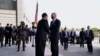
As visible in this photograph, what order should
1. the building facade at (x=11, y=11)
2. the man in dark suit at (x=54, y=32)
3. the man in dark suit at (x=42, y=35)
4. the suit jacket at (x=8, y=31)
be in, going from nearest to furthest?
1. the man in dark suit at (x=42, y=35)
2. the man in dark suit at (x=54, y=32)
3. the suit jacket at (x=8, y=31)
4. the building facade at (x=11, y=11)

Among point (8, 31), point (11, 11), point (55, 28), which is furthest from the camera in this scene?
point (11, 11)

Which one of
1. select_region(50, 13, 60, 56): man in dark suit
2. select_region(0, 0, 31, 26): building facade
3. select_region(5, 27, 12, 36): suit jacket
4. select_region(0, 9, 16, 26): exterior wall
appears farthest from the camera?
select_region(0, 0, 31, 26): building facade

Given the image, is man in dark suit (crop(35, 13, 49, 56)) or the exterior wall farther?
the exterior wall

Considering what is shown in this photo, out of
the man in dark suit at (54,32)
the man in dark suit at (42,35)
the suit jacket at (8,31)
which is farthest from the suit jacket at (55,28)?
the suit jacket at (8,31)

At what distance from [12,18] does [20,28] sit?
23517 millimetres

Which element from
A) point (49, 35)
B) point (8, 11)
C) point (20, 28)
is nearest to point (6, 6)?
point (8, 11)

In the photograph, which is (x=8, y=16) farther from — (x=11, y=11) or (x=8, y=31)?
(x=8, y=31)

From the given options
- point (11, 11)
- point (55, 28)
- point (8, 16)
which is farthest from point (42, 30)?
point (11, 11)

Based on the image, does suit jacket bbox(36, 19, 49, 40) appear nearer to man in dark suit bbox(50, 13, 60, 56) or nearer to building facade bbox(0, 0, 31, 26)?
man in dark suit bbox(50, 13, 60, 56)

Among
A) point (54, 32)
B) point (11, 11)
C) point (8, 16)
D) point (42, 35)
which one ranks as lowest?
point (42, 35)

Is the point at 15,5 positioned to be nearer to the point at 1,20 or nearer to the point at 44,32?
the point at 1,20

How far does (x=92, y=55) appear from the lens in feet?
65.1

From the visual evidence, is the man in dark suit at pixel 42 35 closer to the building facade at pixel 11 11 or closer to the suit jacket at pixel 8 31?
the suit jacket at pixel 8 31

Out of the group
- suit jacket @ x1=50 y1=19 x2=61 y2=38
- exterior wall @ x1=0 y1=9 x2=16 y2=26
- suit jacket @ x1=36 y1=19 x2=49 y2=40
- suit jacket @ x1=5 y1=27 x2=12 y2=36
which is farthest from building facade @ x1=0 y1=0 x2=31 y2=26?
suit jacket @ x1=36 y1=19 x2=49 y2=40
